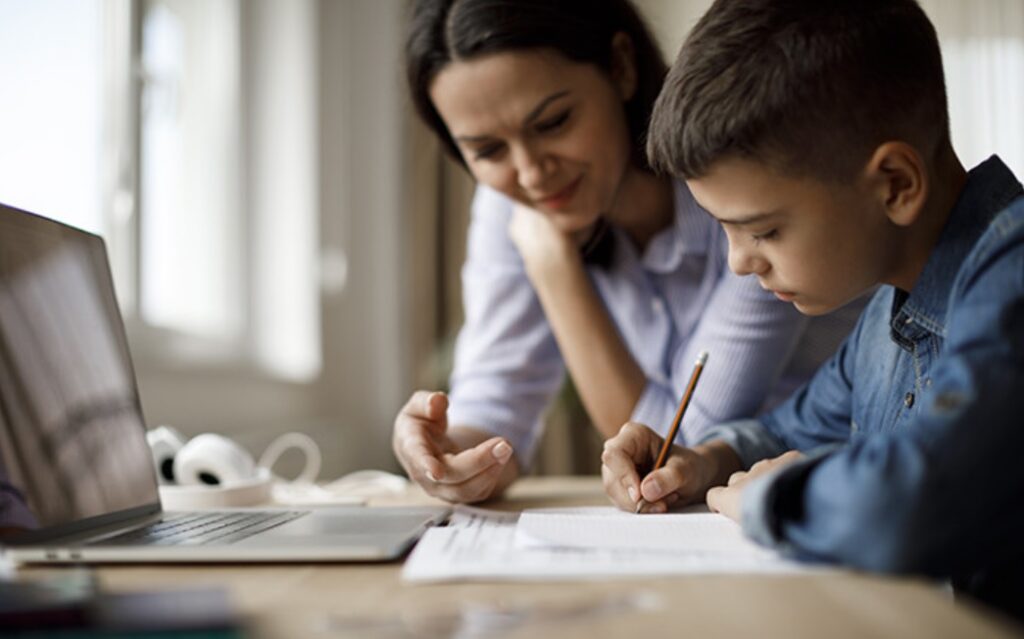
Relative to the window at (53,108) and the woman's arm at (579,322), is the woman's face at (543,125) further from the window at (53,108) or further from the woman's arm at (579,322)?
the window at (53,108)

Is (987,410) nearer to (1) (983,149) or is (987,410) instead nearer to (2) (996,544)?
(2) (996,544)

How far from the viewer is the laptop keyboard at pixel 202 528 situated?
75 cm

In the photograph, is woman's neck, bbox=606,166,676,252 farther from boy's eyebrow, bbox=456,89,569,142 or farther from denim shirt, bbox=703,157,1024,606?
denim shirt, bbox=703,157,1024,606

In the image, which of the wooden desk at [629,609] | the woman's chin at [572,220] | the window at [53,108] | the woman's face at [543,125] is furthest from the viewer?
the window at [53,108]

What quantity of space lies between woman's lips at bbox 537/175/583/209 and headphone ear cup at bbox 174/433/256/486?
522mm

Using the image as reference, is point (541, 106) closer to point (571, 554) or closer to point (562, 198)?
point (562, 198)

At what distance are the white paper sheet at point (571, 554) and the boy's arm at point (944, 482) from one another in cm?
5

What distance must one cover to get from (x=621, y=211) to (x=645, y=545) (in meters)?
0.81

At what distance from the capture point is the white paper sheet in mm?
589

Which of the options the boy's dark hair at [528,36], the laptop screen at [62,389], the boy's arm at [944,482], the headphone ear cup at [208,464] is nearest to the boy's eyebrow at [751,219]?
the boy's arm at [944,482]

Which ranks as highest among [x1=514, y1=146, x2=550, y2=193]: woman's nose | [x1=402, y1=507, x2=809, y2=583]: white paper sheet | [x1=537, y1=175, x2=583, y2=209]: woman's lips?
[x1=514, y1=146, x2=550, y2=193]: woman's nose

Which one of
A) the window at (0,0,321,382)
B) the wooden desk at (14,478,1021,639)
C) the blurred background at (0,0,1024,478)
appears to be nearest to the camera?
the wooden desk at (14,478,1021,639)

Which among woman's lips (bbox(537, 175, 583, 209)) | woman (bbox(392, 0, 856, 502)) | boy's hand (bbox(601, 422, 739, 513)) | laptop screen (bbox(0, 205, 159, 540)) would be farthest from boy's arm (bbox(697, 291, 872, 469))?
laptop screen (bbox(0, 205, 159, 540))

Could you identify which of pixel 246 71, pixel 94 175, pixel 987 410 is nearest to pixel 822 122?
pixel 987 410
